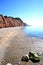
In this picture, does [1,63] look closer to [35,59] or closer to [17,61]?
[17,61]

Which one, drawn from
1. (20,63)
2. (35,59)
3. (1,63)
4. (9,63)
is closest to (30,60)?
(35,59)

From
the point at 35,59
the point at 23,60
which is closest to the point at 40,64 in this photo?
the point at 35,59

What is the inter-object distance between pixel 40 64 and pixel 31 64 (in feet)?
2.72

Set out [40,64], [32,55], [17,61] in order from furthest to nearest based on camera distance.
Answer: [32,55] → [17,61] → [40,64]

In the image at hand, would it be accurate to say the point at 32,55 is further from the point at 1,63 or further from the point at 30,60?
the point at 1,63

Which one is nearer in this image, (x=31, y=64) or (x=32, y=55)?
(x=31, y=64)

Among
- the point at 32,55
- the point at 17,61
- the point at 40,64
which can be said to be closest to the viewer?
the point at 40,64

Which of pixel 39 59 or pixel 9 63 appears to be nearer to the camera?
pixel 9 63

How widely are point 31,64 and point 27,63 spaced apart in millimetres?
398

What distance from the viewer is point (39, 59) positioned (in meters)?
10.9

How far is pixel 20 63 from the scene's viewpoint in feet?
33.7

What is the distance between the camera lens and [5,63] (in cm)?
1016

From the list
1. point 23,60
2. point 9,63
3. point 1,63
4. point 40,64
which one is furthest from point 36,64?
point 1,63

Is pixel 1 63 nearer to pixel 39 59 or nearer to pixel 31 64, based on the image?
pixel 31 64
